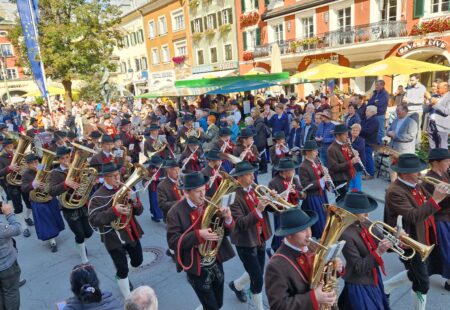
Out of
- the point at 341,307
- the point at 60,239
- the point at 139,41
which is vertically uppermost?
the point at 139,41

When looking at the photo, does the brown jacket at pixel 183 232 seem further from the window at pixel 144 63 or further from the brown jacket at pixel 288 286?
the window at pixel 144 63

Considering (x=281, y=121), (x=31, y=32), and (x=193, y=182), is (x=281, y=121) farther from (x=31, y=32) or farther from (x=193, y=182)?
(x=31, y=32)

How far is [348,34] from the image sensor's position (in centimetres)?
2295

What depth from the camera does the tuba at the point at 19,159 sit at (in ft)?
26.6

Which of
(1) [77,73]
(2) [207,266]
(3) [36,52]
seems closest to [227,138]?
(2) [207,266]

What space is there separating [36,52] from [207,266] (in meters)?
14.9

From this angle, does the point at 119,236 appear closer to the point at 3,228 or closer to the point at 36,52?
the point at 3,228

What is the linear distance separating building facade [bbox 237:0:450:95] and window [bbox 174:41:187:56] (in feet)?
29.0

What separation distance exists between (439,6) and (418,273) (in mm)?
19719

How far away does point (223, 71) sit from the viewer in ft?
113

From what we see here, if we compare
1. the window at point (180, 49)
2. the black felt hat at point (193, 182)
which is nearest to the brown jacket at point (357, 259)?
the black felt hat at point (193, 182)

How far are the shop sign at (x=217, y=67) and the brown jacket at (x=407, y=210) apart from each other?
30.1 metres

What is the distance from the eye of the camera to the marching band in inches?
117

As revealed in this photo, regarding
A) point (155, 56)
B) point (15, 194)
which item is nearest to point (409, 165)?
point (15, 194)
